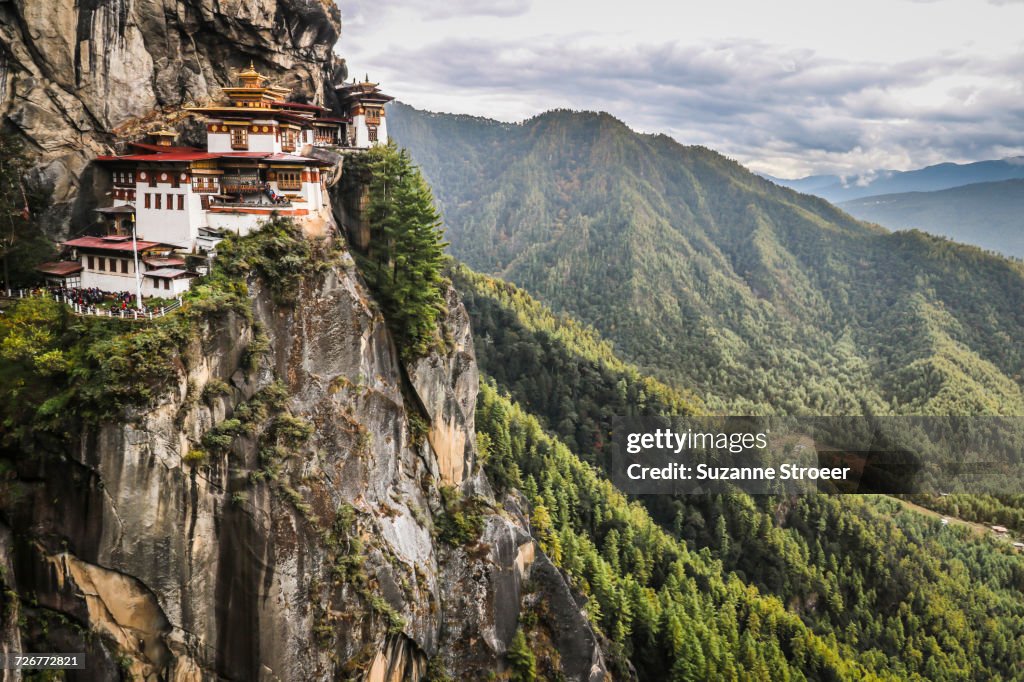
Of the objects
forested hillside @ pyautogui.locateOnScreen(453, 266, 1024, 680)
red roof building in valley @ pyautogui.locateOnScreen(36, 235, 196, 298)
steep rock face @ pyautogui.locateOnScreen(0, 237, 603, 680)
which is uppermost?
red roof building in valley @ pyautogui.locateOnScreen(36, 235, 196, 298)

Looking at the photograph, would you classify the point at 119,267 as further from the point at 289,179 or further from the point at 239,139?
the point at 239,139

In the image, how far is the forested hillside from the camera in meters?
68.4

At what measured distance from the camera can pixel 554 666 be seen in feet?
165

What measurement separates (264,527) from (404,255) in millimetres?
20151

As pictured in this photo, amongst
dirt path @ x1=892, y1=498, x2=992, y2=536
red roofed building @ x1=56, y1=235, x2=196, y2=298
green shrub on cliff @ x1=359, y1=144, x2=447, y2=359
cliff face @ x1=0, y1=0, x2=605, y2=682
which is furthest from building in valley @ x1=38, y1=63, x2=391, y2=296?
dirt path @ x1=892, y1=498, x2=992, y2=536

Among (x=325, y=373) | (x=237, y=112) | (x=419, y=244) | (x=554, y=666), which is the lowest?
(x=554, y=666)

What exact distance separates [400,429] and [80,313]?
1863 cm

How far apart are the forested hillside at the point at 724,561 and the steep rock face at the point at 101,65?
118 ft

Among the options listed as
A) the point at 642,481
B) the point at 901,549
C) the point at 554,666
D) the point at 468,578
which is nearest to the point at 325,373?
the point at 468,578

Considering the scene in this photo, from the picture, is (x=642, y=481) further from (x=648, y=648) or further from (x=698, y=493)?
(x=648, y=648)

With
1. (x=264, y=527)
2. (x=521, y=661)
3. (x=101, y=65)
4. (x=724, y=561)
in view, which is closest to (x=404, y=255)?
(x=264, y=527)

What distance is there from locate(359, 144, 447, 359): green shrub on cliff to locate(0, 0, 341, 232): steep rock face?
1564cm

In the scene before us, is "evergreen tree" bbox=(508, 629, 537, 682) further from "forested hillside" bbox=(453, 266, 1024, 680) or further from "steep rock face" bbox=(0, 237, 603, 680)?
"forested hillside" bbox=(453, 266, 1024, 680)

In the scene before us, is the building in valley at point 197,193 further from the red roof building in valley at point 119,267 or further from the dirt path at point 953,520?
the dirt path at point 953,520
